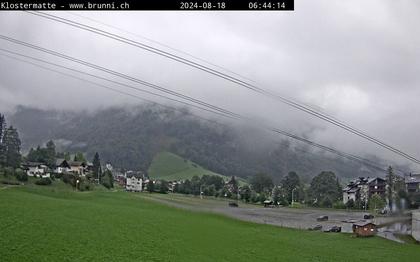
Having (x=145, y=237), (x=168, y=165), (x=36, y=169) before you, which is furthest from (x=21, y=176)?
(x=168, y=165)

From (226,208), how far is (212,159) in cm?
5427

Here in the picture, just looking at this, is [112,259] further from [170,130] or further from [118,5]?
[170,130]

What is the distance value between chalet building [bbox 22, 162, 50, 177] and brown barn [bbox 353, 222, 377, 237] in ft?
120

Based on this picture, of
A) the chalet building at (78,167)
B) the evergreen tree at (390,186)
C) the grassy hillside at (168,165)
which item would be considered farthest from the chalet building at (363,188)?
the grassy hillside at (168,165)

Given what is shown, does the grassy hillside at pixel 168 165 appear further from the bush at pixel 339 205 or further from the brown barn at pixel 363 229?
the brown barn at pixel 363 229

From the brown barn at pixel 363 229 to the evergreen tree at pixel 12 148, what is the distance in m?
39.9

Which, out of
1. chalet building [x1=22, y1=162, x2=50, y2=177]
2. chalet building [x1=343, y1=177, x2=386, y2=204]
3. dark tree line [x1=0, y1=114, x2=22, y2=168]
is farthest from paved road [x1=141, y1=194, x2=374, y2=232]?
dark tree line [x1=0, y1=114, x2=22, y2=168]

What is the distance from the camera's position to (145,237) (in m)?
25.1

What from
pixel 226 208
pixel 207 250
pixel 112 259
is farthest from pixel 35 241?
pixel 226 208

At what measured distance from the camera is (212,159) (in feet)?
303

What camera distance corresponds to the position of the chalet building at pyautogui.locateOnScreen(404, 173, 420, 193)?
24.8 metres

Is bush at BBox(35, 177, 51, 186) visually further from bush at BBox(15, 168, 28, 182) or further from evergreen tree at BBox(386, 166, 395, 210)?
evergreen tree at BBox(386, 166, 395, 210)

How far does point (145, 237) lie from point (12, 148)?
3785 centimetres

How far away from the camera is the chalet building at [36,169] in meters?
47.7
